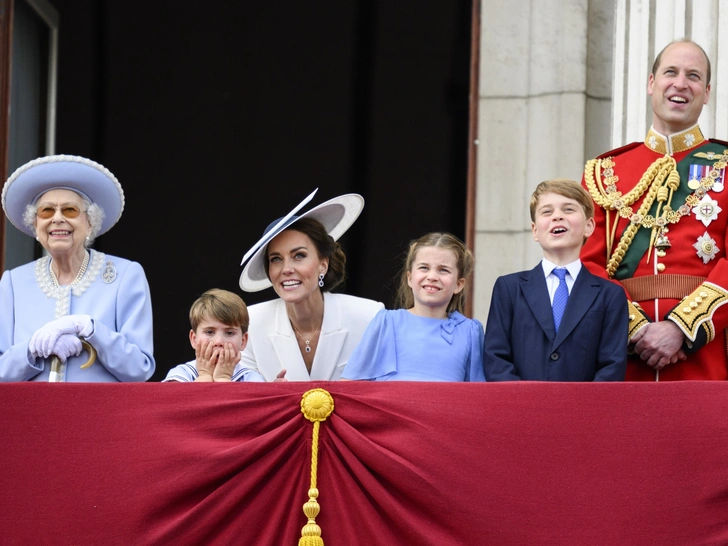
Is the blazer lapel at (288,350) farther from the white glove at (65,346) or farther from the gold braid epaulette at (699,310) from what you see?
the gold braid epaulette at (699,310)

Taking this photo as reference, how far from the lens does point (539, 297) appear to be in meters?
4.25

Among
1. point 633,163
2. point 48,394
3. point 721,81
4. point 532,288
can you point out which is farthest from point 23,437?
point 721,81

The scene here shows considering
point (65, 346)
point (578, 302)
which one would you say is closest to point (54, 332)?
point (65, 346)

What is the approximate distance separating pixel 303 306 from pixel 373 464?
1.28 meters

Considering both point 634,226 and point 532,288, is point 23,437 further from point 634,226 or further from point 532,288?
point 634,226

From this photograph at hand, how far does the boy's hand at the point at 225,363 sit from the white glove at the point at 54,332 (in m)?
0.41

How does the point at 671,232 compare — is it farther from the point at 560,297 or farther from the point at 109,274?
the point at 109,274

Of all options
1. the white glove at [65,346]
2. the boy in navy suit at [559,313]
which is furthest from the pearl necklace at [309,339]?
the white glove at [65,346]

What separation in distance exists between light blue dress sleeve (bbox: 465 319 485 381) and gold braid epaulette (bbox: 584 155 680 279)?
54cm

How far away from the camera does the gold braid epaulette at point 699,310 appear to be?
168 inches

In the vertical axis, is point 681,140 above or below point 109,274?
above

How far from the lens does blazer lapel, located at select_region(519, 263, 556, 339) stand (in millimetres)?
4184

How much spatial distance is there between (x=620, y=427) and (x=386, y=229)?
20.6 feet

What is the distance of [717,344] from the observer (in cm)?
445
